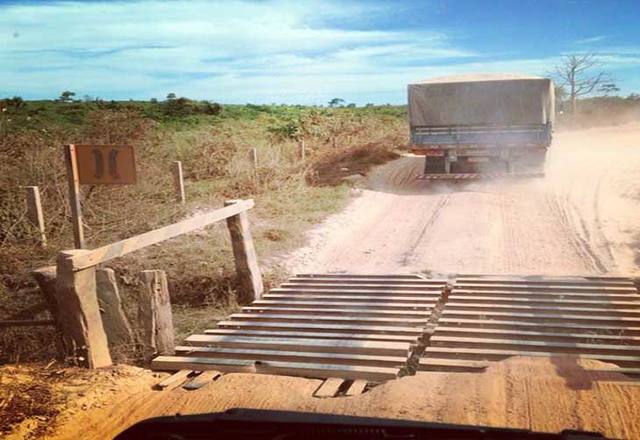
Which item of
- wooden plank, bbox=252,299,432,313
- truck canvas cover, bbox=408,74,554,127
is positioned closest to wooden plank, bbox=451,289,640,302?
wooden plank, bbox=252,299,432,313

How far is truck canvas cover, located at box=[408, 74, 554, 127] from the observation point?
48.4 ft

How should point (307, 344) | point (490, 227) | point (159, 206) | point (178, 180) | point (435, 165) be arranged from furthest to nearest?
point (435, 165) → point (178, 180) → point (159, 206) → point (490, 227) → point (307, 344)

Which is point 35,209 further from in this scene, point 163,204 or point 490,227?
point 490,227

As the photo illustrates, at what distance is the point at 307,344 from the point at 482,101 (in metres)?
11.7

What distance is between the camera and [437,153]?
15391mm

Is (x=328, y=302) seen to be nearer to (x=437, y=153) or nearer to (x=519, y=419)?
(x=519, y=419)

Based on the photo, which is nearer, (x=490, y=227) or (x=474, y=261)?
(x=474, y=261)

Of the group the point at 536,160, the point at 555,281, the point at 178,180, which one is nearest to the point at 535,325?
the point at 555,281

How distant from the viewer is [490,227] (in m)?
10.7

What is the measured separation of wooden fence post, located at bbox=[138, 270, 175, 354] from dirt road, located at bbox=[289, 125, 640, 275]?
3.62 metres

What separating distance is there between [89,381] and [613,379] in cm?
404

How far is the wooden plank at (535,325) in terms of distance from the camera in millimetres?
5375

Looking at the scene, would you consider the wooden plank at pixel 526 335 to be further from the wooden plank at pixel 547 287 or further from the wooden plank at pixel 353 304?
the wooden plank at pixel 547 287

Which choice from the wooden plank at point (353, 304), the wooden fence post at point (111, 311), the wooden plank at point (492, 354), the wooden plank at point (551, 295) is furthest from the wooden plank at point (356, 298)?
the wooden fence post at point (111, 311)
